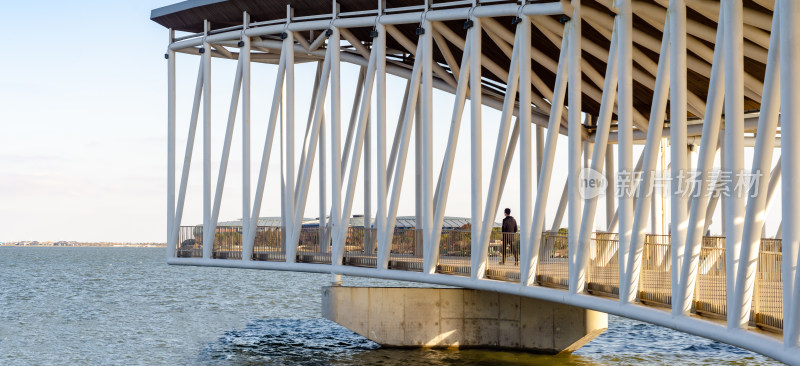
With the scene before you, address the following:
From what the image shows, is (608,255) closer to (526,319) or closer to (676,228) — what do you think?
(676,228)

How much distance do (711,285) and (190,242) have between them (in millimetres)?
18497

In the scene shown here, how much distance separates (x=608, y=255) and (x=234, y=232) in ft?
43.5

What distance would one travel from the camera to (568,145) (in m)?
19.3

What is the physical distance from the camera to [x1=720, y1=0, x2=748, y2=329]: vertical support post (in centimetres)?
1256

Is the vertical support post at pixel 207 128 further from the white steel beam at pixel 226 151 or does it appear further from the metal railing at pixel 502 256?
the metal railing at pixel 502 256

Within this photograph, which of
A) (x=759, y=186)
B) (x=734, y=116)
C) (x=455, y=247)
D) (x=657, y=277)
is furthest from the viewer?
(x=455, y=247)

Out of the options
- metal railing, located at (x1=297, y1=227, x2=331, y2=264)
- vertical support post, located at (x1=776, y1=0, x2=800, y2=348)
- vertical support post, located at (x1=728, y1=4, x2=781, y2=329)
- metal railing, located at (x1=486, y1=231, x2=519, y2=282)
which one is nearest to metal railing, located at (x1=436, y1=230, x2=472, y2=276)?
metal railing, located at (x1=486, y1=231, x2=519, y2=282)

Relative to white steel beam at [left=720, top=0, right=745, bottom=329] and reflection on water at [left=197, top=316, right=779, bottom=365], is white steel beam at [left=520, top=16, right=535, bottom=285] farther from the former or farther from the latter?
white steel beam at [left=720, top=0, right=745, bottom=329]

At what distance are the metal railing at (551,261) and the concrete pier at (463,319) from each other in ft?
20.1

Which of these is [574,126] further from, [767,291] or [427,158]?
[767,291]

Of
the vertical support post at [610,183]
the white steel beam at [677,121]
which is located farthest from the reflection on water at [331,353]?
the white steel beam at [677,121]

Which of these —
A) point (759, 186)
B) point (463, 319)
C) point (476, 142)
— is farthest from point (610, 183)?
point (759, 186)

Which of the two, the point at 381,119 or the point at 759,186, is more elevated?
the point at 381,119

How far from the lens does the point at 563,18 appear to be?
1917 cm
